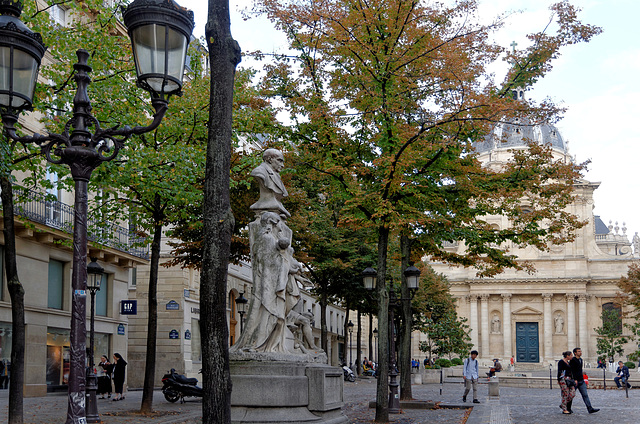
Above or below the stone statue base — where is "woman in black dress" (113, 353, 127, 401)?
below

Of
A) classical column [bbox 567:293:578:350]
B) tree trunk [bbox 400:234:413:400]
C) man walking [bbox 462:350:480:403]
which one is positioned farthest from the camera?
classical column [bbox 567:293:578:350]

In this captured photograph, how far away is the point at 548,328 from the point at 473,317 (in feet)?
26.5

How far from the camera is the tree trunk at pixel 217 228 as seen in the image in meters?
6.77

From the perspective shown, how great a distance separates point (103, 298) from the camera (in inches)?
1155

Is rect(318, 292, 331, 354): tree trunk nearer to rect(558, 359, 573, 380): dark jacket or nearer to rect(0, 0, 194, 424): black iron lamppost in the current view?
rect(558, 359, 573, 380): dark jacket

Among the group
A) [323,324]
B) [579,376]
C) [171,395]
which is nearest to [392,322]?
[579,376]

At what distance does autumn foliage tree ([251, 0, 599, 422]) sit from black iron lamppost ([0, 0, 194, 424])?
29.3ft

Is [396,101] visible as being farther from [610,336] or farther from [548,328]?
[548,328]

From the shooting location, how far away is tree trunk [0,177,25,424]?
12508 mm

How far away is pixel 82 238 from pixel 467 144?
13003mm

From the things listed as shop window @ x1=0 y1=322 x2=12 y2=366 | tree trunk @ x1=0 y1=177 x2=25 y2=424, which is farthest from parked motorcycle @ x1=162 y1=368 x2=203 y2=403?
tree trunk @ x1=0 y1=177 x2=25 y2=424

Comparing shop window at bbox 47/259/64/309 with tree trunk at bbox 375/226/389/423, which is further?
shop window at bbox 47/259/64/309

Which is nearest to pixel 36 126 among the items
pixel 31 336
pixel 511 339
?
pixel 31 336

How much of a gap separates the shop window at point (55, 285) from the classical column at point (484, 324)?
2404 inches
